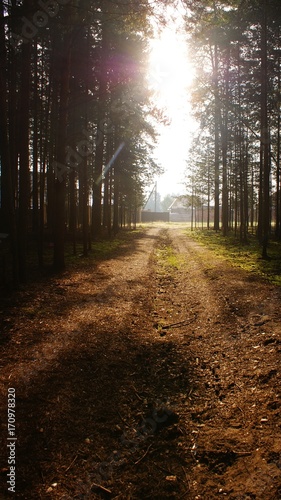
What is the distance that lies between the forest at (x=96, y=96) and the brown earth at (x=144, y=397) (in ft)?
12.8

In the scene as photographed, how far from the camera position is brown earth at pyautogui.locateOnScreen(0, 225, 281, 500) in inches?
97.1

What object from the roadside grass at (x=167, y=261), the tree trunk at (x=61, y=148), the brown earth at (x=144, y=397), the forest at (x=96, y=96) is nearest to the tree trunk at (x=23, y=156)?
the forest at (x=96, y=96)

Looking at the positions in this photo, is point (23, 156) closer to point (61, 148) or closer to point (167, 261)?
point (61, 148)

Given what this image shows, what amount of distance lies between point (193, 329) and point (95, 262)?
25.4 ft

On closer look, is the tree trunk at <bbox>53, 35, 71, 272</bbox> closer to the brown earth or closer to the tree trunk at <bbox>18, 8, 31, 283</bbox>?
the tree trunk at <bbox>18, 8, 31, 283</bbox>

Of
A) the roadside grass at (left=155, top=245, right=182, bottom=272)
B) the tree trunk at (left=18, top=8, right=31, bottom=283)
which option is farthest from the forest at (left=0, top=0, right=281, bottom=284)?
the roadside grass at (left=155, top=245, right=182, bottom=272)

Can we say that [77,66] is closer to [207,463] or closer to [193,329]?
[193,329]

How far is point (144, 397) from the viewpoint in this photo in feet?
11.7

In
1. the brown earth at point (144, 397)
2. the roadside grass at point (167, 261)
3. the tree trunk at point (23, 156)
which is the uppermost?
the tree trunk at point (23, 156)

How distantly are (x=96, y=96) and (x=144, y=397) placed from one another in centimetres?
1540

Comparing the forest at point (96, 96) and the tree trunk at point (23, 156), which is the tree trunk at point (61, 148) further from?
the tree trunk at point (23, 156)

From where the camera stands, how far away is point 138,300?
7.40 metres

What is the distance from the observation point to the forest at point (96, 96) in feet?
29.1

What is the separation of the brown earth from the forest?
Result: 3.91 metres
